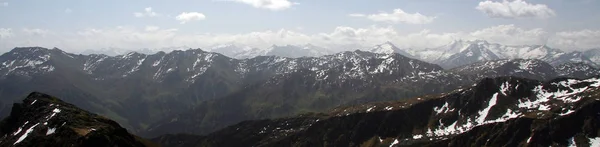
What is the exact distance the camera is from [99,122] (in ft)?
442

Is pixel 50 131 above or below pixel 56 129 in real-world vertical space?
below

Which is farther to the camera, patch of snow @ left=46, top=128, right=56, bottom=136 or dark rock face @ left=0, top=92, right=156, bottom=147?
patch of snow @ left=46, top=128, right=56, bottom=136

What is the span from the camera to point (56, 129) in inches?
4761

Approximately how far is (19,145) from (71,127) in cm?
1590

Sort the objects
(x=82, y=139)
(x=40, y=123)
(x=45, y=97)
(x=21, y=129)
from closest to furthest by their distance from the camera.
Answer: (x=82, y=139), (x=40, y=123), (x=21, y=129), (x=45, y=97)

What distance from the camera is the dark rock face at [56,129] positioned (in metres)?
108

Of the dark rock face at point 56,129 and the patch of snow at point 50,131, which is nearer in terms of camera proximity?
the dark rock face at point 56,129

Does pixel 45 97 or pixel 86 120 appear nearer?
pixel 86 120

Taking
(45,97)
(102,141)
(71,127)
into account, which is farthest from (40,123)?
(45,97)

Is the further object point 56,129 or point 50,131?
point 50,131

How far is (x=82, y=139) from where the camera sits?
106000 millimetres

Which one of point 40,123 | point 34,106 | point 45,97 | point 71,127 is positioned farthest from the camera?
point 45,97

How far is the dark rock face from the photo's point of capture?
108m

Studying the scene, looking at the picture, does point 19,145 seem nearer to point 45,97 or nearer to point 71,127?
point 71,127
